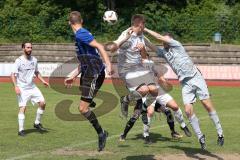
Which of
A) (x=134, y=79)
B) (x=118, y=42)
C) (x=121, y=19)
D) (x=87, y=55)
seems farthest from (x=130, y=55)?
(x=121, y=19)

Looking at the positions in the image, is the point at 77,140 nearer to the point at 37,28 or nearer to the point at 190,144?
the point at 190,144

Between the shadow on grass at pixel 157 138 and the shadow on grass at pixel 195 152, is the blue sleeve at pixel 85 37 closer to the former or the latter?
the shadow on grass at pixel 195 152

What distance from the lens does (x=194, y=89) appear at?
11.0m

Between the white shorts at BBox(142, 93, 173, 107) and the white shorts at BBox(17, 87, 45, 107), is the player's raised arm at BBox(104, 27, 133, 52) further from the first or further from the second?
the white shorts at BBox(17, 87, 45, 107)

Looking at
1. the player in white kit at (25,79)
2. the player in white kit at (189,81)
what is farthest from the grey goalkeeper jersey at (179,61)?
the player in white kit at (25,79)

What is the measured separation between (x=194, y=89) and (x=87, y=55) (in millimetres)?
2414

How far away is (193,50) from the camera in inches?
1471

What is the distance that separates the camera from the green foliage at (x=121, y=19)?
40.4 meters

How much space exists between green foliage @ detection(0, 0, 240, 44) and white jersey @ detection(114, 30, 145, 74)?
2819 cm

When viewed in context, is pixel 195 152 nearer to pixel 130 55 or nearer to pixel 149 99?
pixel 149 99

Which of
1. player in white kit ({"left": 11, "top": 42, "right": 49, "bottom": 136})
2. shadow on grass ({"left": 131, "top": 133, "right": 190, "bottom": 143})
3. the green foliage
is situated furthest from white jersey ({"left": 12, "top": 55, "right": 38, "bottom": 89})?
the green foliage

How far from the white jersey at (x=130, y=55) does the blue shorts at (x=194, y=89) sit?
4.10 ft

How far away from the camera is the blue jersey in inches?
379

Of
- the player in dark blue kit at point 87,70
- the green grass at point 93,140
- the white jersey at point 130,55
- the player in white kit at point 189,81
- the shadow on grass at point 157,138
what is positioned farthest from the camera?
the shadow on grass at point 157,138
